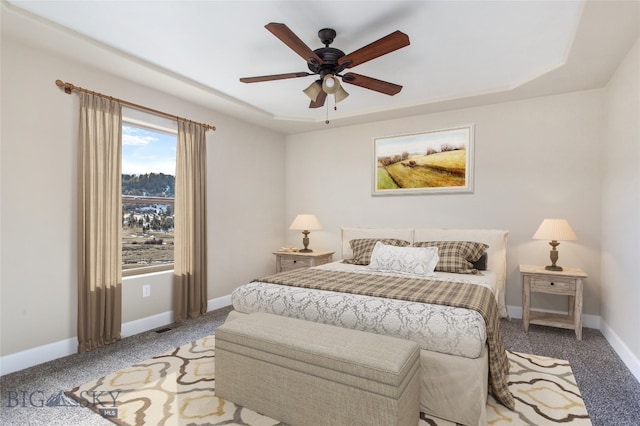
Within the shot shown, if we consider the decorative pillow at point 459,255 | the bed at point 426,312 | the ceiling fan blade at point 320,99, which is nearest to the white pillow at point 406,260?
the bed at point 426,312

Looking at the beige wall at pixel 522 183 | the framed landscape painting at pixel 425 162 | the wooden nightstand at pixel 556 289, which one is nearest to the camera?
the wooden nightstand at pixel 556 289

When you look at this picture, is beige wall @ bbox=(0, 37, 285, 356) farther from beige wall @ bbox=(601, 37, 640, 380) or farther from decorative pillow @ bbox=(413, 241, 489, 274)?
beige wall @ bbox=(601, 37, 640, 380)

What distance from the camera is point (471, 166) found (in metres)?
4.22

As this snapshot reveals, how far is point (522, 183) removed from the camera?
3977 mm

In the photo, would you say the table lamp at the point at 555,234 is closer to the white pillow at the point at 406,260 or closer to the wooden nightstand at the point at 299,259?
the white pillow at the point at 406,260

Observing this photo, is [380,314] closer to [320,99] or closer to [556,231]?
[320,99]

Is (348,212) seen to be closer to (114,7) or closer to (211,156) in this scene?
(211,156)

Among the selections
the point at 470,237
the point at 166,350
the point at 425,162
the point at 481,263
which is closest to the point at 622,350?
the point at 481,263

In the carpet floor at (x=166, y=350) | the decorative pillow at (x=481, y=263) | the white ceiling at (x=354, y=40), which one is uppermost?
the white ceiling at (x=354, y=40)

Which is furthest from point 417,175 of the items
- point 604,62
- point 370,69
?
point 604,62

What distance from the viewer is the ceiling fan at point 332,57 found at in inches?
84.7

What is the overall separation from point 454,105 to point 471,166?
2.55 ft

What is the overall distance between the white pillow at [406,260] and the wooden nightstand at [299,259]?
1211 mm

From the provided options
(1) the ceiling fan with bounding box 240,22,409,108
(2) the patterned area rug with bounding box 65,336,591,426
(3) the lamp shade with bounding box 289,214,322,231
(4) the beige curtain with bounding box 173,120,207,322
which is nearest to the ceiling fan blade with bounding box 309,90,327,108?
(1) the ceiling fan with bounding box 240,22,409,108
